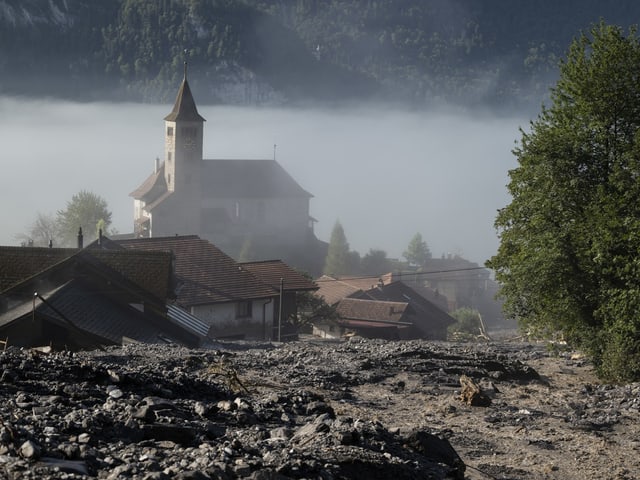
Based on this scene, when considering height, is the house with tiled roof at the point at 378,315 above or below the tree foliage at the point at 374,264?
below

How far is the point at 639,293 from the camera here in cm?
2441

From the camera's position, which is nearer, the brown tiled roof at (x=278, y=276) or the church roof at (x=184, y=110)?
the brown tiled roof at (x=278, y=276)

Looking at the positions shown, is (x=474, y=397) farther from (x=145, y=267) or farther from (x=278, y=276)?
(x=278, y=276)

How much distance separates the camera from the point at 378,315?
68.8m

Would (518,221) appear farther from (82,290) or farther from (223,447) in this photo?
(223,447)

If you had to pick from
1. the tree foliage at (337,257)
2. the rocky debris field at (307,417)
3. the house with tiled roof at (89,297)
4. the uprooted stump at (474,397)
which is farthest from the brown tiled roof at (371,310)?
the tree foliage at (337,257)

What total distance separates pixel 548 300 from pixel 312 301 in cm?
3471

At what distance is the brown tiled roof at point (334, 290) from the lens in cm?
7275

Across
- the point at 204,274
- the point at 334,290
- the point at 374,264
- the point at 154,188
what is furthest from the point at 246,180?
the point at 204,274

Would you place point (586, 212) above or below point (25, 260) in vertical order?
above

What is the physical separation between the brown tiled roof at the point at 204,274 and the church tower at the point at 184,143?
84.8 m

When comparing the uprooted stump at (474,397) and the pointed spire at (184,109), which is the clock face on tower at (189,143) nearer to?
the pointed spire at (184,109)

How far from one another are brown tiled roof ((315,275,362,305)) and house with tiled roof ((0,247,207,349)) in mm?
34739

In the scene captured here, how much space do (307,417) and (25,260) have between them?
20295mm
